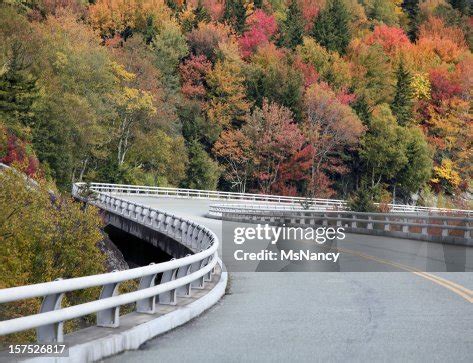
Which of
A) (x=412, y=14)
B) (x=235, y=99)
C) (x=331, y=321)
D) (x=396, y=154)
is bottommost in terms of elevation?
(x=331, y=321)

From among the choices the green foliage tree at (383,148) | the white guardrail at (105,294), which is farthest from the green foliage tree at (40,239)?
the green foliage tree at (383,148)

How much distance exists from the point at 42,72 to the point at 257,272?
171 ft

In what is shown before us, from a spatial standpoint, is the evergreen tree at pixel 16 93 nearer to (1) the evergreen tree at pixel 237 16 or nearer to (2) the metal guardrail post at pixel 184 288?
(2) the metal guardrail post at pixel 184 288

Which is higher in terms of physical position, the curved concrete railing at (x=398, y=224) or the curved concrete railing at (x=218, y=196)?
the curved concrete railing at (x=218, y=196)

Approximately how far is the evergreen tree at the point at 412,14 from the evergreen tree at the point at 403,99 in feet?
158

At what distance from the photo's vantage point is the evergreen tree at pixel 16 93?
192 ft

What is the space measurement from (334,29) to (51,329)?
117 meters

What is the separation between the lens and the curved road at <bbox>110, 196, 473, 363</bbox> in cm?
956

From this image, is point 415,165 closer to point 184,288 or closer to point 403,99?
point 403,99

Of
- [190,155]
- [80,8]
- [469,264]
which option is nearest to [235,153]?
[190,155]

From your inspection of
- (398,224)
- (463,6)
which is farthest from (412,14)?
(398,224)

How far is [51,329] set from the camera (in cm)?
830

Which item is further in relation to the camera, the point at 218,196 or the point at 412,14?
the point at 412,14

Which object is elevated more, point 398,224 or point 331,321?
point 398,224
